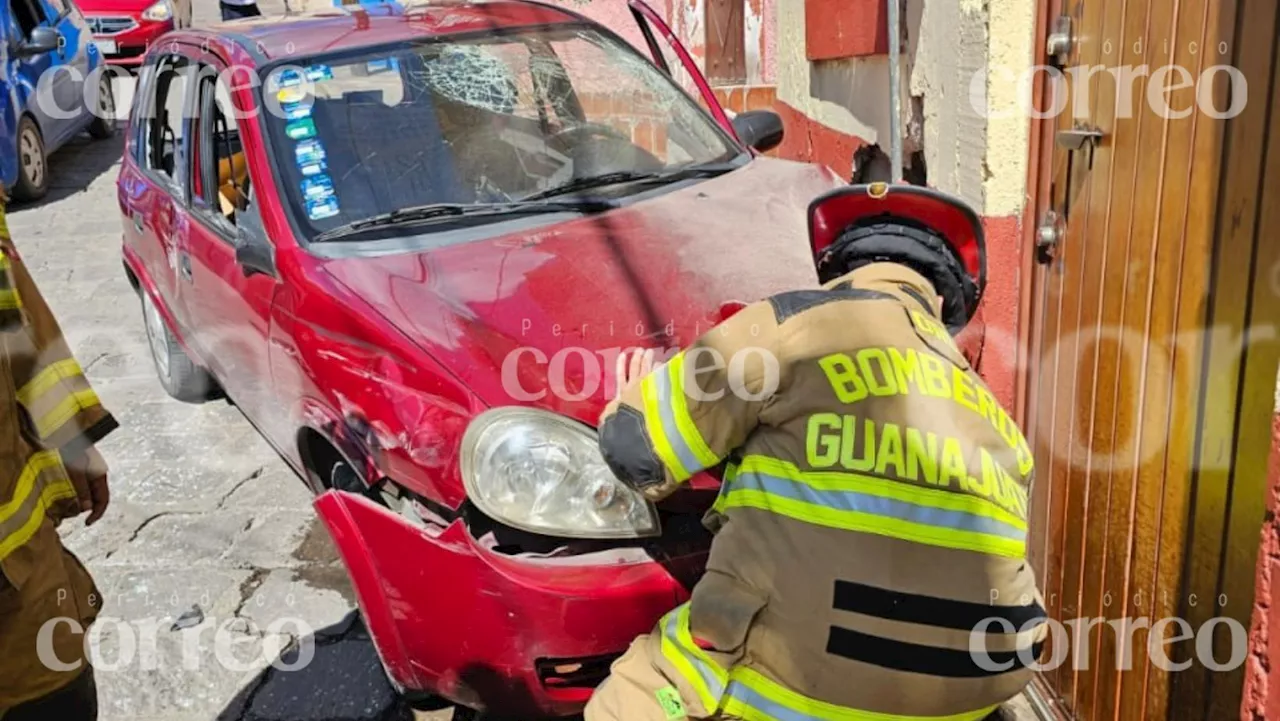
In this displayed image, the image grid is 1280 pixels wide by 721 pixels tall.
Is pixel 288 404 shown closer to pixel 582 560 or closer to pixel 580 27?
pixel 582 560

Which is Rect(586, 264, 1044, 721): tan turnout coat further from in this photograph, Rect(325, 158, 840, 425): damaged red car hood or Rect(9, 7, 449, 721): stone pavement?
Rect(9, 7, 449, 721): stone pavement

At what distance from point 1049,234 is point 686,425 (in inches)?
67.4

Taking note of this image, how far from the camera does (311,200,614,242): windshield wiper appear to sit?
313 centimetres

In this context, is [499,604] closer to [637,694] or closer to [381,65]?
[637,694]

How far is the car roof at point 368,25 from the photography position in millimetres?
3689

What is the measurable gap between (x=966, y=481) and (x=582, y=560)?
97cm

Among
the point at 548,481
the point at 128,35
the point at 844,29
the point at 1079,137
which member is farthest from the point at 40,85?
the point at 1079,137

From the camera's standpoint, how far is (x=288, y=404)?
3211 millimetres

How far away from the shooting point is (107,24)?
1248 centimetres

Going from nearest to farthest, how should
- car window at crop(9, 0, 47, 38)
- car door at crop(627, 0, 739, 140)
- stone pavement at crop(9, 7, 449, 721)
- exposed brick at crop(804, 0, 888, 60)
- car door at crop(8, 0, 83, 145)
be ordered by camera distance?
stone pavement at crop(9, 7, 449, 721) → car door at crop(627, 0, 739, 140) → exposed brick at crop(804, 0, 888, 60) → car door at crop(8, 0, 83, 145) → car window at crop(9, 0, 47, 38)

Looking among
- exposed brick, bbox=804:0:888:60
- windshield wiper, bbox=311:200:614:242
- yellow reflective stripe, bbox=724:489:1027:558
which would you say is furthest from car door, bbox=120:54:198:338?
Result: yellow reflective stripe, bbox=724:489:1027:558

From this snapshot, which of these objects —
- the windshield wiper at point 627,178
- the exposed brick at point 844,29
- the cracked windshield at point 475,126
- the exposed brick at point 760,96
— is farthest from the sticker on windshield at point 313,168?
the exposed brick at point 760,96

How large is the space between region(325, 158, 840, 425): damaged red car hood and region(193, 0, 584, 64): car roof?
109cm

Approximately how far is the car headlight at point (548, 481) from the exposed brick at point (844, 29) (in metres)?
2.86
